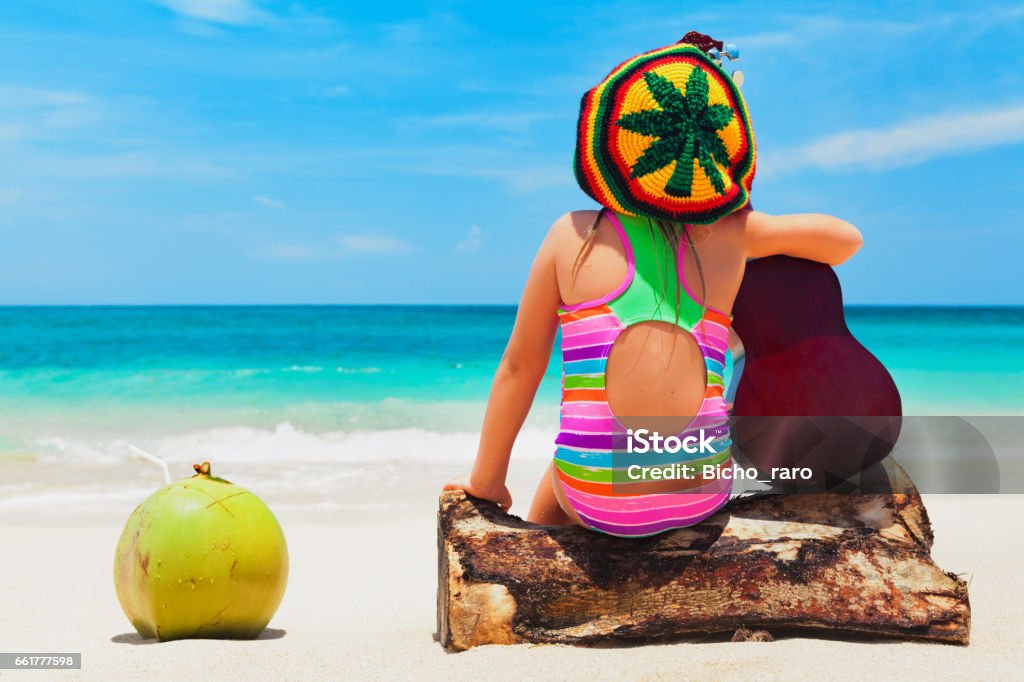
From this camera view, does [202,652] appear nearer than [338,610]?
Yes

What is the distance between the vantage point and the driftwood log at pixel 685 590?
8.38 ft

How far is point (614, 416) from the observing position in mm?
2494

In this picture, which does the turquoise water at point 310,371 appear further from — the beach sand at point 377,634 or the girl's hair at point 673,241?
the girl's hair at point 673,241

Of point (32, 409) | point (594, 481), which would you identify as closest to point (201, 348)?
point (32, 409)

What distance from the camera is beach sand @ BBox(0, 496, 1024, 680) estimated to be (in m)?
2.38

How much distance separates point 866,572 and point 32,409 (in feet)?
43.0

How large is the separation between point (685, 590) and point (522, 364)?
75 centimetres

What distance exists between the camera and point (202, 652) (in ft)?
8.66

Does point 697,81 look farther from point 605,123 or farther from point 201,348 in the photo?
point 201,348

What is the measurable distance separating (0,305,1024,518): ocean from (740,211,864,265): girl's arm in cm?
448

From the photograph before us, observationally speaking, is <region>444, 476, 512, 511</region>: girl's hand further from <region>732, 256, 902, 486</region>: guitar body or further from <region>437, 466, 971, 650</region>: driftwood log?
<region>732, 256, 902, 486</region>: guitar body

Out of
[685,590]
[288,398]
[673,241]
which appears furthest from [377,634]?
[288,398]

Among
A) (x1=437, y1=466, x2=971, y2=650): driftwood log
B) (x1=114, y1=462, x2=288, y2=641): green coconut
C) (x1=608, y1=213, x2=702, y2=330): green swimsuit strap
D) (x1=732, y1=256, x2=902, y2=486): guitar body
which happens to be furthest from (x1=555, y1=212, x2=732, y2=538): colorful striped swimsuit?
(x1=114, y1=462, x2=288, y2=641): green coconut

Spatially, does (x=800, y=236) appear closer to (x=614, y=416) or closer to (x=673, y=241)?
(x=673, y=241)
